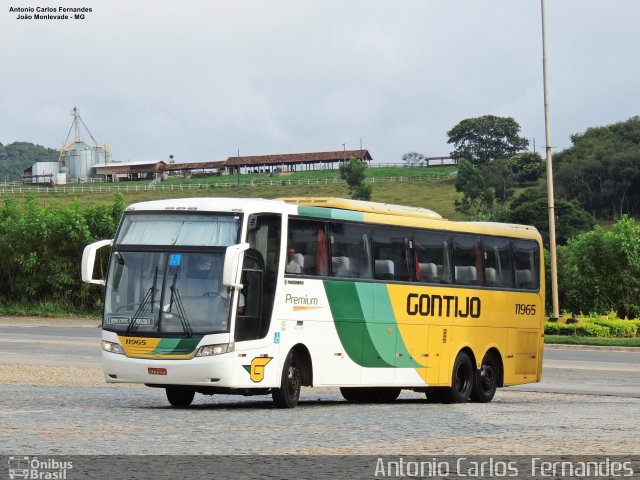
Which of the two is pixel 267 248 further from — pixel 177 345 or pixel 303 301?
pixel 177 345

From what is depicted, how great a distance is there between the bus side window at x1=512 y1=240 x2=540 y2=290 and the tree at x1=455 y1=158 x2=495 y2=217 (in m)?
93.3

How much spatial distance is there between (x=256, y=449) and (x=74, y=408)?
19.3 feet

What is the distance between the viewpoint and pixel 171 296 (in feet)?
57.6

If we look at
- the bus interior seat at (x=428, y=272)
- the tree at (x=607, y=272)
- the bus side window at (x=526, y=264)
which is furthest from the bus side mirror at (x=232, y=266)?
the tree at (x=607, y=272)

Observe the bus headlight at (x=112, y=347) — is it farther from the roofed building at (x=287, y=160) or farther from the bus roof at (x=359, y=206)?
the roofed building at (x=287, y=160)

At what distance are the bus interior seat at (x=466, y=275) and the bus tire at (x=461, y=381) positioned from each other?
1.38 meters

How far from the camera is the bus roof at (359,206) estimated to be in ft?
65.4

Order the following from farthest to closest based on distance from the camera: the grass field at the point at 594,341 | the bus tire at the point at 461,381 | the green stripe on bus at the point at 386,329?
1. the grass field at the point at 594,341
2. the bus tire at the point at 461,381
3. the green stripe on bus at the point at 386,329

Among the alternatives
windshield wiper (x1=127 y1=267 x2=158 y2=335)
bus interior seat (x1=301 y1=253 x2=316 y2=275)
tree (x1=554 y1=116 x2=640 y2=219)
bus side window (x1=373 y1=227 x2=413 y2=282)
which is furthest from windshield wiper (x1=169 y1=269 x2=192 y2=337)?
tree (x1=554 y1=116 x2=640 y2=219)

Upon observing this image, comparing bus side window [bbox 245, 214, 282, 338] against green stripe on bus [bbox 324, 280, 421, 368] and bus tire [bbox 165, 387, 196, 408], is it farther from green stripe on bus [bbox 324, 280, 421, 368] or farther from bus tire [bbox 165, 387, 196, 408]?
bus tire [bbox 165, 387, 196, 408]

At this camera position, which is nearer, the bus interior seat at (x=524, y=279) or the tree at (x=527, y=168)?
the bus interior seat at (x=524, y=279)

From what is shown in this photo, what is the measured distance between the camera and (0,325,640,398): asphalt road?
2641 cm

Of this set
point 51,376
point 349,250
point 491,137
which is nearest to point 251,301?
point 349,250

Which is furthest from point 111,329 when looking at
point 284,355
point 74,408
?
point 284,355
